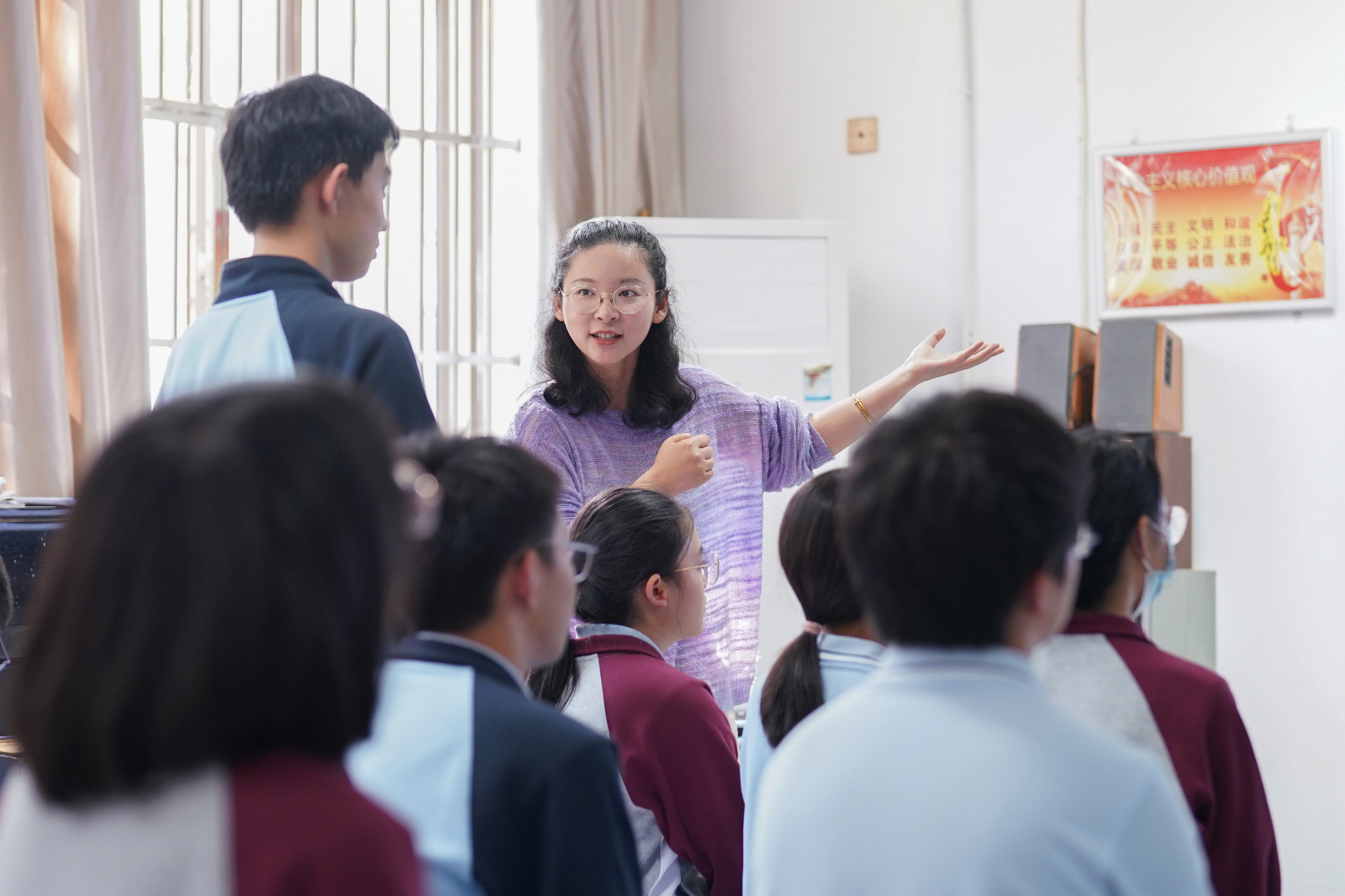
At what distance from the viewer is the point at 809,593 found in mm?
1359

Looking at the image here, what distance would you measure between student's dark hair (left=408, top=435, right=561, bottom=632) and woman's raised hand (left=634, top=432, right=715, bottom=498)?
713mm

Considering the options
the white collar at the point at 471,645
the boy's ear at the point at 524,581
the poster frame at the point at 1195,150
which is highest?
the poster frame at the point at 1195,150

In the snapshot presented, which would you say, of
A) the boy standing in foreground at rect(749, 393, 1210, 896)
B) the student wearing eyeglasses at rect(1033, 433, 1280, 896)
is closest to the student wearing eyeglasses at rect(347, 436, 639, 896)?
the boy standing in foreground at rect(749, 393, 1210, 896)

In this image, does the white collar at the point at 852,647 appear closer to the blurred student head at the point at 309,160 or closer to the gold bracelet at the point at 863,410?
the blurred student head at the point at 309,160

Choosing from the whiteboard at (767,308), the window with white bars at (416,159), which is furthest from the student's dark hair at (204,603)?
the whiteboard at (767,308)

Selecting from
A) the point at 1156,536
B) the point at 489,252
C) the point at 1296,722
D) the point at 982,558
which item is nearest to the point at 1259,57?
the point at 1296,722

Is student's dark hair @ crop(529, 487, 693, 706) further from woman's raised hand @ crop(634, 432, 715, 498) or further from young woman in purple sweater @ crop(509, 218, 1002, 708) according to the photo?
young woman in purple sweater @ crop(509, 218, 1002, 708)

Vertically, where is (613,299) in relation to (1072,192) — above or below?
below

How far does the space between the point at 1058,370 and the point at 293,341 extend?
2.36m

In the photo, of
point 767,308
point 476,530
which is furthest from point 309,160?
point 767,308

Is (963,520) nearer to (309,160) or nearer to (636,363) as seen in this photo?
(309,160)

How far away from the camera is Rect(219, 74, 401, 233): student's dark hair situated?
1156mm

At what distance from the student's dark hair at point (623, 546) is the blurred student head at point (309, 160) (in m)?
0.52

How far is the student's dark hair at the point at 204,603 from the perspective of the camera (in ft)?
1.87
